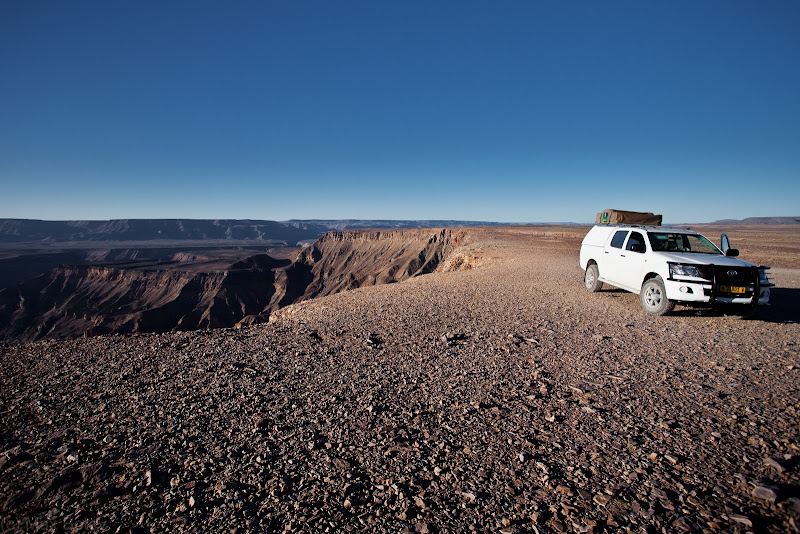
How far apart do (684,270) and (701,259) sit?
0.43 m

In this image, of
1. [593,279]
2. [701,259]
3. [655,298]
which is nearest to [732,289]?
[701,259]

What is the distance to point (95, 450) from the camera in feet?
10.6

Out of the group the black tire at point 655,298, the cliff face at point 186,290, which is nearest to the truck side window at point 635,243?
the black tire at point 655,298

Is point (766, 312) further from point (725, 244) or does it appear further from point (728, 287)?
point (728, 287)

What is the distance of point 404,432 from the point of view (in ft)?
11.6

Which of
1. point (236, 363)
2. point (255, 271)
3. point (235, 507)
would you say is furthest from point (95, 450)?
point (255, 271)

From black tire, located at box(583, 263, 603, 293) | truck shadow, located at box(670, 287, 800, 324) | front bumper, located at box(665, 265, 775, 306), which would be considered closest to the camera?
front bumper, located at box(665, 265, 775, 306)

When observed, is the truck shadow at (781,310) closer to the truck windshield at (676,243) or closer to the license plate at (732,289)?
the license plate at (732,289)

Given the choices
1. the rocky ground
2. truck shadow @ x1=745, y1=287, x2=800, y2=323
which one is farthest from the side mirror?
the rocky ground

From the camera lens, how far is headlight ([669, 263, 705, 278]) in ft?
24.5

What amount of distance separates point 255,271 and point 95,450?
268ft

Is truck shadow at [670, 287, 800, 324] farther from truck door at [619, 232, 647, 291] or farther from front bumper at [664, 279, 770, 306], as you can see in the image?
truck door at [619, 232, 647, 291]

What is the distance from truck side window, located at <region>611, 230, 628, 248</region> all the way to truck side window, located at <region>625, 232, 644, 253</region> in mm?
200

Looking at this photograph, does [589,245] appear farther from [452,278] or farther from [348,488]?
[348,488]
